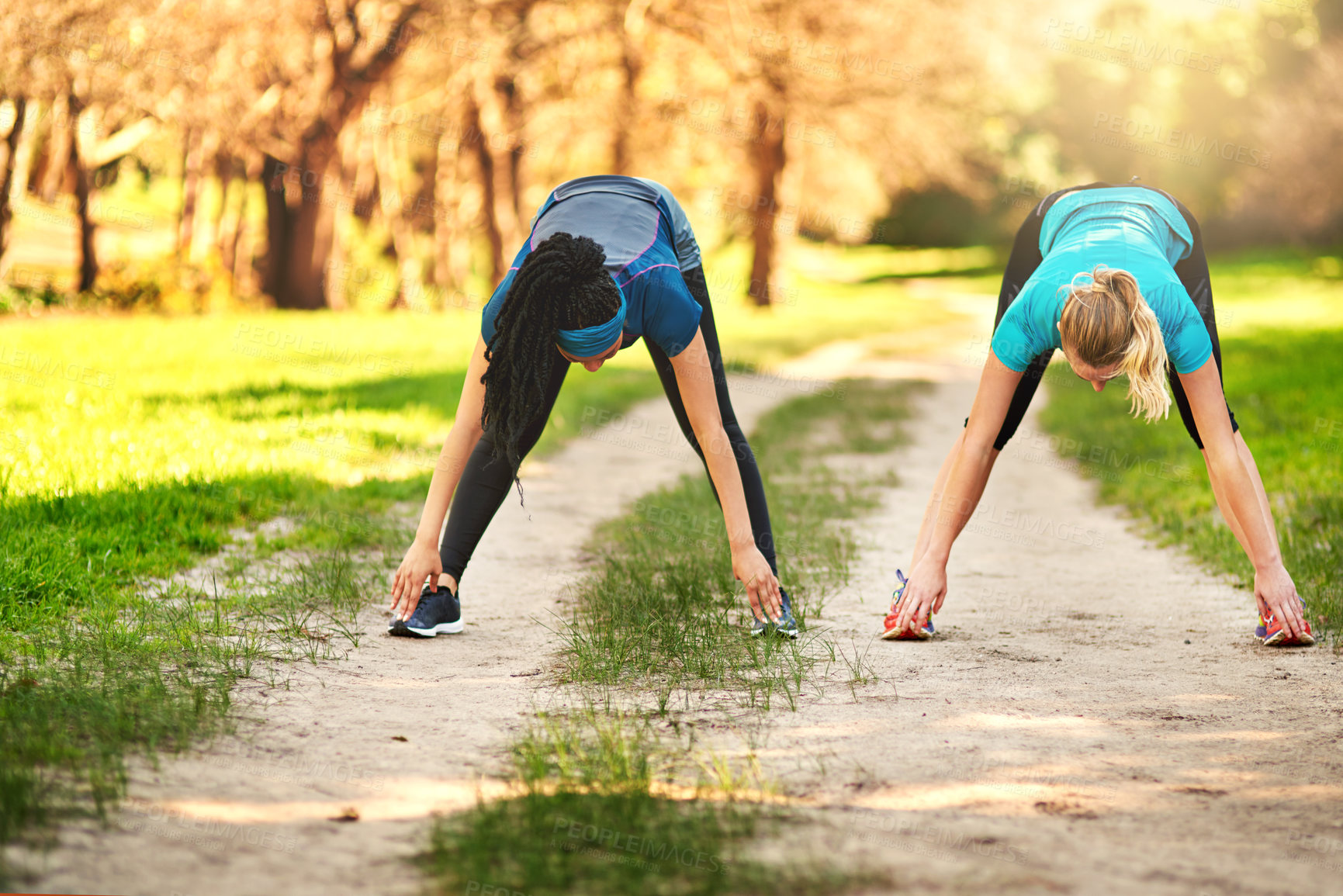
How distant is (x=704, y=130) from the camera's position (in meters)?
24.7

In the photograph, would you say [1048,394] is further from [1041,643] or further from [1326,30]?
[1326,30]

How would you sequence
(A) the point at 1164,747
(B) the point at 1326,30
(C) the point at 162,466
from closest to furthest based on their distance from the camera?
(A) the point at 1164,747
(C) the point at 162,466
(B) the point at 1326,30

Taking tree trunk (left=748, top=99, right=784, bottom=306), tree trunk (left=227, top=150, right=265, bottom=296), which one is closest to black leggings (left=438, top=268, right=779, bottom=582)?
tree trunk (left=748, top=99, right=784, bottom=306)

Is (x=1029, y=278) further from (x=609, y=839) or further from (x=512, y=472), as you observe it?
(x=609, y=839)

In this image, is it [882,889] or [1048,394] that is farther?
[1048,394]

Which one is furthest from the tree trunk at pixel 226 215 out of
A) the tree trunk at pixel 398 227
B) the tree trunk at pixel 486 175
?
the tree trunk at pixel 486 175

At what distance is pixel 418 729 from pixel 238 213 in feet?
81.4

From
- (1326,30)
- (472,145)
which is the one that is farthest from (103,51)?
(1326,30)

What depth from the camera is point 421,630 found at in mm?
4203

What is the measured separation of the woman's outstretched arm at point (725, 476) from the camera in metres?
3.83

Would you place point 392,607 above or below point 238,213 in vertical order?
below

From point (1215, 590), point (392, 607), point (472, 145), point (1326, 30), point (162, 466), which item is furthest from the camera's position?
point (1326, 30)

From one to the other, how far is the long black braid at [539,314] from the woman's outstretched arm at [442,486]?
0.12m

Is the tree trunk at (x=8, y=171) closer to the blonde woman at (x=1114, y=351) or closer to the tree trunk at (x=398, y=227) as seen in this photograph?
the tree trunk at (x=398, y=227)
